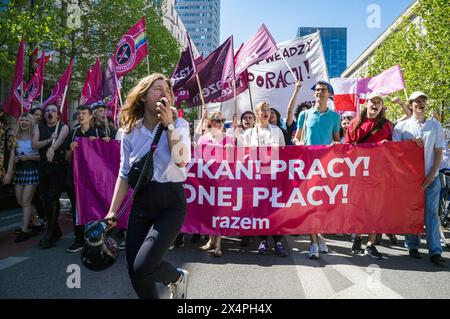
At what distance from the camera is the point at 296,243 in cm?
575

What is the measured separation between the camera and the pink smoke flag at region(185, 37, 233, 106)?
7308 millimetres

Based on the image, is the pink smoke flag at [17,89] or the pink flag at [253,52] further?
the pink smoke flag at [17,89]

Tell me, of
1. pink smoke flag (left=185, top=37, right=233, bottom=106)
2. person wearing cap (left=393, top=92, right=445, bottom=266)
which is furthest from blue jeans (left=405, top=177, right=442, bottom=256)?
pink smoke flag (left=185, top=37, right=233, bottom=106)

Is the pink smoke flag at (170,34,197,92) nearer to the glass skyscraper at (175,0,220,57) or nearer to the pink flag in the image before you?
the pink flag

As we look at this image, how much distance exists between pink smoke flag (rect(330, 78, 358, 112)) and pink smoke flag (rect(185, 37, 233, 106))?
3980 millimetres

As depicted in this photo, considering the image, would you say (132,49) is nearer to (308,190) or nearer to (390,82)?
(308,190)

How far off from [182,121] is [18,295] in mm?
2283

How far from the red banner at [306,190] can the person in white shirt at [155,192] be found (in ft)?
8.29

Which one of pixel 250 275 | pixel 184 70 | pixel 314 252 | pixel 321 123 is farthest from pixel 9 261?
pixel 184 70

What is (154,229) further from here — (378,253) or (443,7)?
(443,7)

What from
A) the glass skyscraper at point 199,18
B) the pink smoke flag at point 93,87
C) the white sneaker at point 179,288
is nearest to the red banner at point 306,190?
the white sneaker at point 179,288

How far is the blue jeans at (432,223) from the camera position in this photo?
4.69m

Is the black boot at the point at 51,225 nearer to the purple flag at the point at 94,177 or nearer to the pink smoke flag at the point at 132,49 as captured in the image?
the purple flag at the point at 94,177

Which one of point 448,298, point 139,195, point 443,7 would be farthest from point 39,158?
point 443,7
